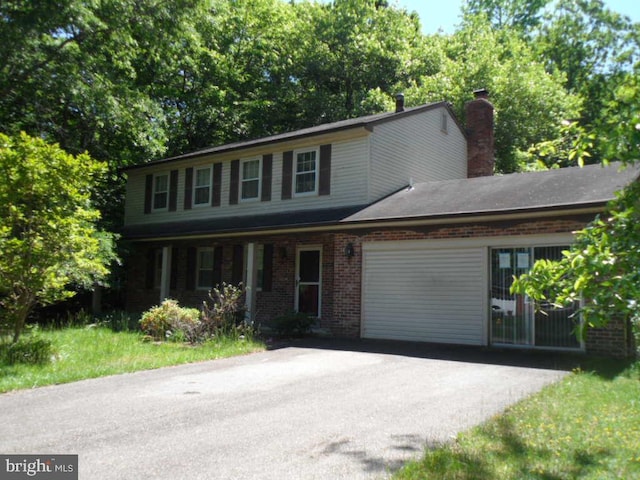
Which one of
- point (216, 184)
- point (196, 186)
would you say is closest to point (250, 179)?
point (216, 184)

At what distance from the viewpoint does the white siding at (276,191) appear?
14.8 m

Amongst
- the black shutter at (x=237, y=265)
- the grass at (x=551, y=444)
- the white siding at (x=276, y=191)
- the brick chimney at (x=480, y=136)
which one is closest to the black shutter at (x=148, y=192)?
the white siding at (x=276, y=191)

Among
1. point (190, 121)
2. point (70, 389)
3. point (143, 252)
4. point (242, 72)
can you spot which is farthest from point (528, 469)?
point (242, 72)

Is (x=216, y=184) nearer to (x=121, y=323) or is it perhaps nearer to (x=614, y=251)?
(x=121, y=323)

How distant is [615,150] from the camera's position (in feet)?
11.3

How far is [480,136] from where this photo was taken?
779 inches

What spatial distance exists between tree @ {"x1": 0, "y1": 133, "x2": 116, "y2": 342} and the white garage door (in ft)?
20.7

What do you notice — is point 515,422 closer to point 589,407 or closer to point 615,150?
point 589,407

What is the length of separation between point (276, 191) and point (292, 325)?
5.04 m

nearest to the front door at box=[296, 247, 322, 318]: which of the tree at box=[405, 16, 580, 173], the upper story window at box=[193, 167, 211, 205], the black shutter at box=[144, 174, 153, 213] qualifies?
the upper story window at box=[193, 167, 211, 205]

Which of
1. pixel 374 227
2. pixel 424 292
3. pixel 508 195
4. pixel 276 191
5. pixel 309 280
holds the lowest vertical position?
pixel 424 292

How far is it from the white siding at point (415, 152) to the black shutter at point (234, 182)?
5.04 m

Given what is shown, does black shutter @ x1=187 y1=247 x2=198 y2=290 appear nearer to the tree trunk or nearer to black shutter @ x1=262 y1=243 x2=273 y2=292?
black shutter @ x1=262 y1=243 x2=273 y2=292

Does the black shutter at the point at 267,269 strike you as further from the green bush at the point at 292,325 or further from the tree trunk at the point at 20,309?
the tree trunk at the point at 20,309
